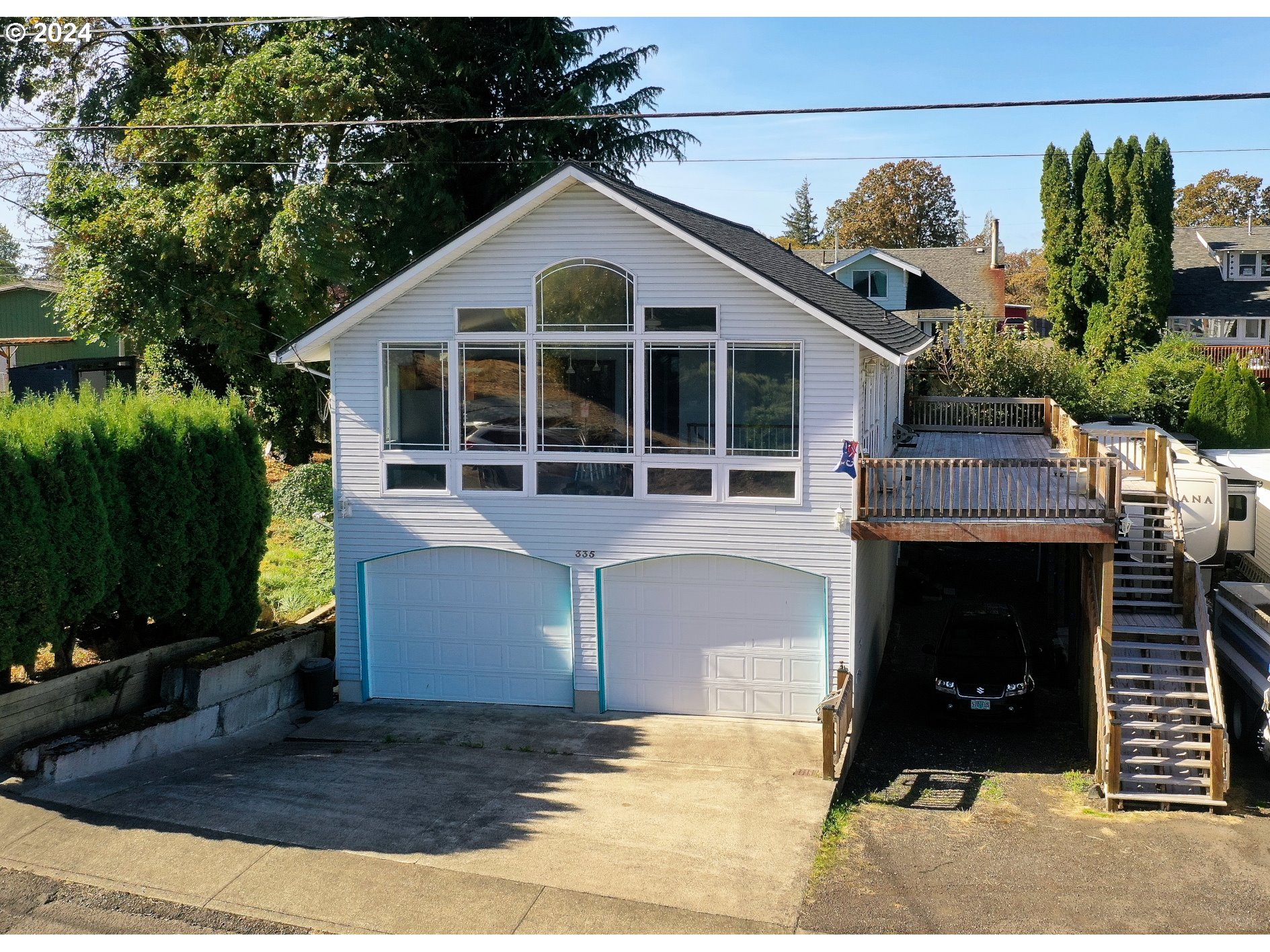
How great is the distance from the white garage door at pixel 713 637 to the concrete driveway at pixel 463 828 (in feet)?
1.98

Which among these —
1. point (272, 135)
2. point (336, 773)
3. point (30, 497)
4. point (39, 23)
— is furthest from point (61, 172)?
point (336, 773)

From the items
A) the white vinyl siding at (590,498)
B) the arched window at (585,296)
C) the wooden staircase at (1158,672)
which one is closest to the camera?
the wooden staircase at (1158,672)

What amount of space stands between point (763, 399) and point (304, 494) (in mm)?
13022

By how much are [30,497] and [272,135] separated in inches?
559

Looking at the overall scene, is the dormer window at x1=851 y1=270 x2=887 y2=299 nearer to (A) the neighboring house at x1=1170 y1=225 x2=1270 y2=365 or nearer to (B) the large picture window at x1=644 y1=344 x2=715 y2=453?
(A) the neighboring house at x1=1170 y1=225 x2=1270 y2=365

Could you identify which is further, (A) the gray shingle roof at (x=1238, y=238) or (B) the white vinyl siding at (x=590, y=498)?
(A) the gray shingle roof at (x=1238, y=238)

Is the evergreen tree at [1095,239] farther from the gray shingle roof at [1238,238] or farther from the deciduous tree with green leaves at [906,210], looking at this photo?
the deciduous tree with green leaves at [906,210]

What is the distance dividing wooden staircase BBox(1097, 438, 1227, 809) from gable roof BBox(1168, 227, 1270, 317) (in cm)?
2985

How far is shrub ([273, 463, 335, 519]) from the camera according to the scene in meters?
23.8

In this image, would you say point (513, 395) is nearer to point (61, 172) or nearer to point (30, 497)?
point (30, 497)

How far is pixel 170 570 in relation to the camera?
14.0 meters

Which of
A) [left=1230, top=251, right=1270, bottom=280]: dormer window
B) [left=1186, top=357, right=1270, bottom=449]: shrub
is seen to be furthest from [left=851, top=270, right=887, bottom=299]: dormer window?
[left=1230, top=251, right=1270, bottom=280]: dormer window

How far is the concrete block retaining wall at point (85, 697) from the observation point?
11648mm

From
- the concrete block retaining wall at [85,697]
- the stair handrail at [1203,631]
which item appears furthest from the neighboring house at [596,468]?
the stair handrail at [1203,631]
